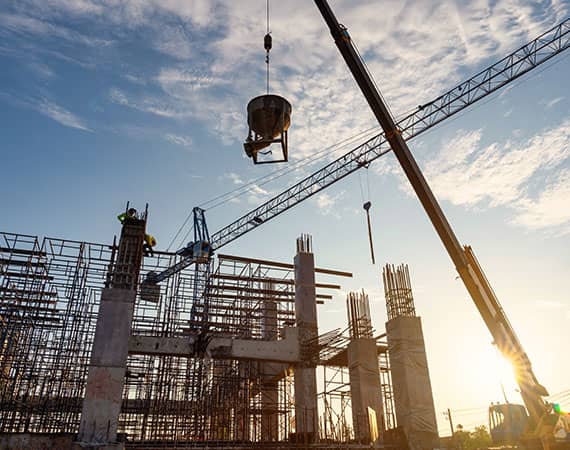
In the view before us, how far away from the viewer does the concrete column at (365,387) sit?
21.0m

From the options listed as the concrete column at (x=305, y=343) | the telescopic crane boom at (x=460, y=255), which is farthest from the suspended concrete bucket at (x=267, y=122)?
the concrete column at (x=305, y=343)

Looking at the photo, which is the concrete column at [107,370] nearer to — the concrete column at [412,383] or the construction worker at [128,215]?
the construction worker at [128,215]

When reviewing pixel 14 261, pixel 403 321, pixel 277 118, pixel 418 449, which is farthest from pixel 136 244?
pixel 418 449

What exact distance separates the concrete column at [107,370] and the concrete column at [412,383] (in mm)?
11509

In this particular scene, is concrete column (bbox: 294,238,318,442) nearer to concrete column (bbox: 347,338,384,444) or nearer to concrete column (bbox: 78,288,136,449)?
concrete column (bbox: 347,338,384,444)

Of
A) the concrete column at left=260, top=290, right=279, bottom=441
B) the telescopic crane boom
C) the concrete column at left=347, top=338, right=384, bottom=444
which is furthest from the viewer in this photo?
the concrete column at left=260, top=290, right=279, bottom=441

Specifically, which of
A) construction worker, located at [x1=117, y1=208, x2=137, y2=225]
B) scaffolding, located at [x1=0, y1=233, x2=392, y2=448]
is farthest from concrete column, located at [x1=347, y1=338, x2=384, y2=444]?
construction worker, located at [x1=117, y1=208, x2=137, y2=225]

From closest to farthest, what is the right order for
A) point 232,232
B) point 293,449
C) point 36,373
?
point 293,449 → point 36,373 → point 232,232

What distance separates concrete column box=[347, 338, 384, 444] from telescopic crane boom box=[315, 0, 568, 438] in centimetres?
799

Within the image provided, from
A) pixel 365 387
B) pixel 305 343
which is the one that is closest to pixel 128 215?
pixel 305 343

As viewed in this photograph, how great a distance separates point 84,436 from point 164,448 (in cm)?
287

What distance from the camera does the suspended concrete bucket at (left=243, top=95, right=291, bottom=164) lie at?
18516 mm

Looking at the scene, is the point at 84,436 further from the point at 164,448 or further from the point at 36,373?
the point at 36,373

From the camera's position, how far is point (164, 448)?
55.4 ft
